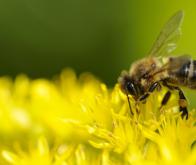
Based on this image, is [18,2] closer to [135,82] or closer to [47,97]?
[47,97]

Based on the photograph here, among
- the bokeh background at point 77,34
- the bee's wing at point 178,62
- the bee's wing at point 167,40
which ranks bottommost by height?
the bee's wing at point 178,62

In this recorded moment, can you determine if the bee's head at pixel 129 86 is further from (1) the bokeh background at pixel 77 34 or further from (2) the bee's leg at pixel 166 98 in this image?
(1) the bokeh background at pixel 77 34

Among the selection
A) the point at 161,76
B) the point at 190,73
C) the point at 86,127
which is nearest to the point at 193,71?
the point at 190,73

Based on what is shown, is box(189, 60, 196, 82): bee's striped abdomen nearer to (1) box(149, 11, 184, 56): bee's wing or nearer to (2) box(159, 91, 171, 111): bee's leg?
(2) box(159, 91, 171, 111): bee's leg

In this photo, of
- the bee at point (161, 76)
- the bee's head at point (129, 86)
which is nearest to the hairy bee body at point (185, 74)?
the bee at point (161, 76)

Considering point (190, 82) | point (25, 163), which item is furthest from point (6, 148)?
point (190, 82)

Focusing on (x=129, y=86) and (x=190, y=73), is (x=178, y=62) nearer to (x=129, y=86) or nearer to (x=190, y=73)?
(x=190, y=73)
